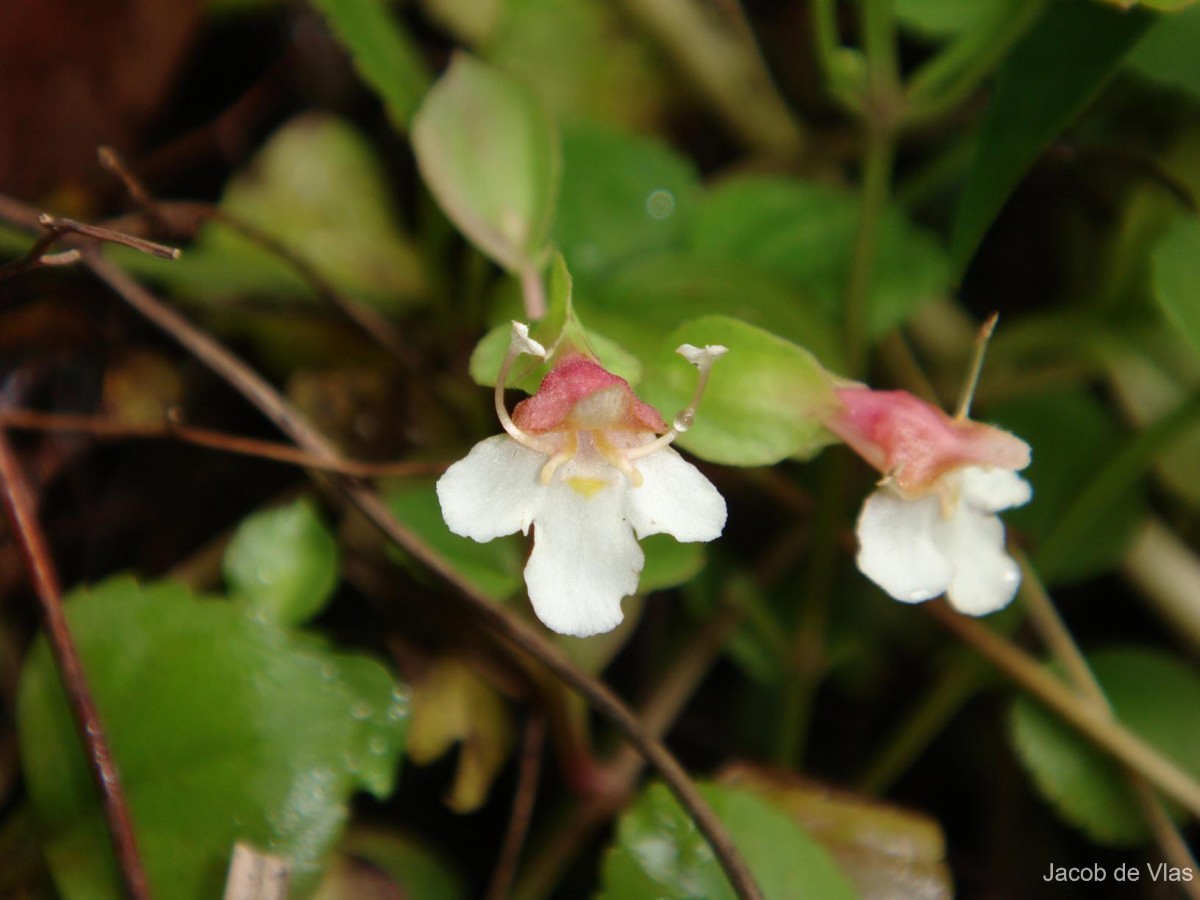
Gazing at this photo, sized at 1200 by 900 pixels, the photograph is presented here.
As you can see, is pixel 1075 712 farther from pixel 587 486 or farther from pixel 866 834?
pixel 587 486

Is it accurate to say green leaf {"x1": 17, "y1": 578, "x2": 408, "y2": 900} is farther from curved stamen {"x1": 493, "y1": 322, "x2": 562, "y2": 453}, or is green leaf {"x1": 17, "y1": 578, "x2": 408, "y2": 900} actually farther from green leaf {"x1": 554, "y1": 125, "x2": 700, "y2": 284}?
green leaf {"x1": 554, "y1": 125, "x2": 700, "y2": 284}

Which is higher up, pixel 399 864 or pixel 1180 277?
pixel 1180 277

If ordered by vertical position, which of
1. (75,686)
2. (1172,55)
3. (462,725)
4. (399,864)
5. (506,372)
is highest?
(1172,55)

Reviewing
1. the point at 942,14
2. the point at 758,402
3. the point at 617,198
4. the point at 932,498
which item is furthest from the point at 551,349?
the point at 942,14

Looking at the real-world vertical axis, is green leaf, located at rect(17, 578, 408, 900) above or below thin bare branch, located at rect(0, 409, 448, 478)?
below

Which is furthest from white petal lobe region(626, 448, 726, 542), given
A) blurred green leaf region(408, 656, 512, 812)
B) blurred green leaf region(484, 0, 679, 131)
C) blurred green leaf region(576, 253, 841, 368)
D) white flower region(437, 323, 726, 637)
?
blurred green leaf region(484, 0, 679, 131)

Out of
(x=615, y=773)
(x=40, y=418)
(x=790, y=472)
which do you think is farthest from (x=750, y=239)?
(x=40, y=418)
